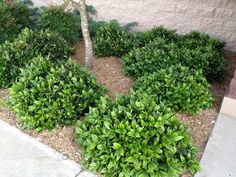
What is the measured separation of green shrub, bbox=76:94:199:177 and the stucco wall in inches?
117

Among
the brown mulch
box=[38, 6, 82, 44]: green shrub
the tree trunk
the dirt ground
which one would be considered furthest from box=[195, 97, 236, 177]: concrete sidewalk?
box=[38, 6, 82, 44]: green shrub

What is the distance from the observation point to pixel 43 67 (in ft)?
11.7

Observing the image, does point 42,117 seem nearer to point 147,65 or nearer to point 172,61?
point 147,65

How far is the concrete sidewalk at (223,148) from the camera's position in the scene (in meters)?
2.81

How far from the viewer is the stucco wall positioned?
5.18m

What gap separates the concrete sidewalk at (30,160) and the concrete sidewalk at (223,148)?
1118 mm

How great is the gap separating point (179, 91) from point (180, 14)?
8.16 ft

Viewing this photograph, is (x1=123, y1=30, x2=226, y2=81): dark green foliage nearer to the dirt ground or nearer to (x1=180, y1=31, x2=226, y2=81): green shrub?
(x1=180, y1=31, x2=226, y2=81): green shrub

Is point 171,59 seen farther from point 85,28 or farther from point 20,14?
point 20,14

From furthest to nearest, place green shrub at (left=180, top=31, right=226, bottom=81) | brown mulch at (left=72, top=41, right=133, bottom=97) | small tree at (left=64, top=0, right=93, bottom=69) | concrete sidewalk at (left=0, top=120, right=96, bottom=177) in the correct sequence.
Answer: green shrub at (left=180, top=31, right=226, bottom=81) < brown mulch at (left=72, top=41, right=133, bottom=97) < small tree at (left=64, top=0, right=93, bottom=69) < concrete sidewalk at (left=0, top=120, right=96, bottom=177)

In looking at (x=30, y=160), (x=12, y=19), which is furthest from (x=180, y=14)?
(x=30, y=160)

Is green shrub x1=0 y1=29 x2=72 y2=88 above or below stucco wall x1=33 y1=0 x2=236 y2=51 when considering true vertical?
below

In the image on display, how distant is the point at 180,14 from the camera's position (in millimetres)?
5453

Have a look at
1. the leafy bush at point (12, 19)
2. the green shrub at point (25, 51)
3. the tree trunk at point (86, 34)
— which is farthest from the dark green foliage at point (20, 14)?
the tree trunk at point (86, 34)
